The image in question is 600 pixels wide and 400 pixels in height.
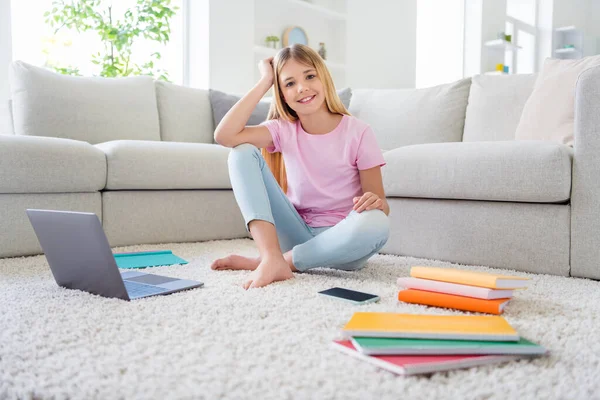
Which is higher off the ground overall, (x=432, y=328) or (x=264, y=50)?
(x=264, y=50)

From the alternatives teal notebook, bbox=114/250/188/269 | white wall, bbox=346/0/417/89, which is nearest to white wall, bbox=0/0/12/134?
teal notebook, bbox=114/250/188/269

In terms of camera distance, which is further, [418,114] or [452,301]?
[418,114]

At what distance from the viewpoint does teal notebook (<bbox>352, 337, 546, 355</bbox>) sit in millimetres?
872

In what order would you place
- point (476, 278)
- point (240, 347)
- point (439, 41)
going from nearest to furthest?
point (240, 347)
point (476, 278)
point (439, 41)

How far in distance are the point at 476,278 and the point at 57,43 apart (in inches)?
134

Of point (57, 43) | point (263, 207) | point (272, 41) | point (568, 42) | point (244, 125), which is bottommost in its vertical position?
point (263, 207)

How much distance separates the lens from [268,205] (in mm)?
1655

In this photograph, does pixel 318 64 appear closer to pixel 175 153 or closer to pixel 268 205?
pixel 268 205

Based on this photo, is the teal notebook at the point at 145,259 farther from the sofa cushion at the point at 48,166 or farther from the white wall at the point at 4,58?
the white wall at the point at 4,58

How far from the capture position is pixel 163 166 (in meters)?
2.47

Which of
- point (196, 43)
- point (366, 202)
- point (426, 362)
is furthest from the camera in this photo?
point (196, 43)

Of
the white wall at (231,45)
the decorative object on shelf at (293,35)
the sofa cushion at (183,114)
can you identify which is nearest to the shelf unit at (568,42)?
the decorative object on shelf at (293,35)

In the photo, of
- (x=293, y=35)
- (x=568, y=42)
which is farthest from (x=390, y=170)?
(x=568, y=42)

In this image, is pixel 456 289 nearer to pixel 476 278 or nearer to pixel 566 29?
pixel 476 278
